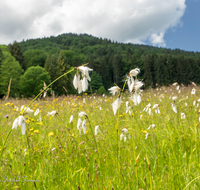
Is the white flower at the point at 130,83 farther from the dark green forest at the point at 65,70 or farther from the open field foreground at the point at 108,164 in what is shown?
the dark green forest at the point at 65,70

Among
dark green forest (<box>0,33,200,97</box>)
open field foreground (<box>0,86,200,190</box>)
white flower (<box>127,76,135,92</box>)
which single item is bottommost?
open field foreground (<box>0,86,200,190</box>)

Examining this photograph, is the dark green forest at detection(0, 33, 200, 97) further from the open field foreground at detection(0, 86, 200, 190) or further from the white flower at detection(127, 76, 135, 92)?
the white flower at detection(127, 76, 135, 92)

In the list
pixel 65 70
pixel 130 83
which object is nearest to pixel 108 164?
pixel 130 83

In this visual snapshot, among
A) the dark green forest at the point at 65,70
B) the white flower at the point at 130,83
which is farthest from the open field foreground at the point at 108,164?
the dark green forest at the point at 65,70

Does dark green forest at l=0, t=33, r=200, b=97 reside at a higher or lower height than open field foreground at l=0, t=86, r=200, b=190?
higher

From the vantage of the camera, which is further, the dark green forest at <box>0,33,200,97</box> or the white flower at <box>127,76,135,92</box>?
the dark green forest at <box>0,33,200,97</box>

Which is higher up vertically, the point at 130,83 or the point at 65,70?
the point at 65,70

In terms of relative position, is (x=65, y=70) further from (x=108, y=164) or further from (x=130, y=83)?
(x=130, y=83)

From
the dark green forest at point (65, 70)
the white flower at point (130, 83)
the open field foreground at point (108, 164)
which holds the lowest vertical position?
the open field foreground at point (108, 164)

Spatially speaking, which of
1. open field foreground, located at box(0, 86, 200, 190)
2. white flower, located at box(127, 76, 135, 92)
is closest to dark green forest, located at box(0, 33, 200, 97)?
open field foreground, located at box(0, 86, 200, 190)

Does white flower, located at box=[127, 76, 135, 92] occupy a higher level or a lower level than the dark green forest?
lower

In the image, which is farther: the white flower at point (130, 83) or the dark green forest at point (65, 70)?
the dark green forest at point (65, 70)

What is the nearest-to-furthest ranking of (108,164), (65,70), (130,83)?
1. (130,83)
2. (108,164)
3. (65,70)

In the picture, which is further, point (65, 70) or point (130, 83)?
point (65, 70)
